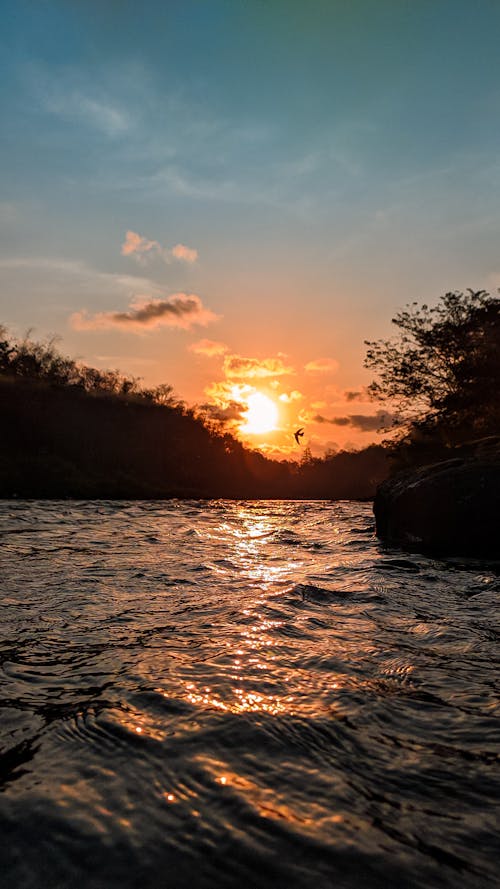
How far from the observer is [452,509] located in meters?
9.79

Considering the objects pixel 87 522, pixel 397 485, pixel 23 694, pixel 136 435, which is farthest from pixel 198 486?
pixel 23 694

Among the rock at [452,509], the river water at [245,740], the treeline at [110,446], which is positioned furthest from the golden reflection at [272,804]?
the treeline at [110,446]

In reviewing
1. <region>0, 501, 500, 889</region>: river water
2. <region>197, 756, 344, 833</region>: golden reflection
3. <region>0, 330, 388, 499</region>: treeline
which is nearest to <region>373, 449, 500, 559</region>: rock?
<region>0, 501, 500, 889</region>: river water

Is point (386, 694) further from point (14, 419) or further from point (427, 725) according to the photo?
point (14, 419)

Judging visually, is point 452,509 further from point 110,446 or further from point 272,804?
point 110,446

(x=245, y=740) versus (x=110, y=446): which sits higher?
(x=110, y=446)

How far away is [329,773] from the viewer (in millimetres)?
2238

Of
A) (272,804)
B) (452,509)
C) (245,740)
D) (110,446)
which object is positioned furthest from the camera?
(110,446)

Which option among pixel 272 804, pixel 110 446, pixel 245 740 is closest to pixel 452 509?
pixel 245 740

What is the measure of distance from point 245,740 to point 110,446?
125ft

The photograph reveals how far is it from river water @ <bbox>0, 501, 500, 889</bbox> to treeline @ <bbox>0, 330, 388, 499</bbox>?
22668 mm

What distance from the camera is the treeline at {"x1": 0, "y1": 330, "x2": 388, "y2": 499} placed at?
3170 cm

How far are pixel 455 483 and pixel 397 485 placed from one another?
78.3 inches

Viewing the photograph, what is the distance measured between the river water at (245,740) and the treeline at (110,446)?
22668mm
